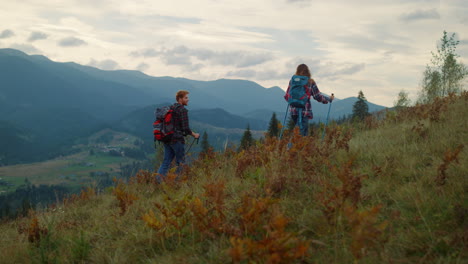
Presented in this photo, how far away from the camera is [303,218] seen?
142 inches

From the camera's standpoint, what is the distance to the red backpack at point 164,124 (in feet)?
25.4

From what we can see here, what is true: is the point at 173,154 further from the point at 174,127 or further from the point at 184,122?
the point at 184,122

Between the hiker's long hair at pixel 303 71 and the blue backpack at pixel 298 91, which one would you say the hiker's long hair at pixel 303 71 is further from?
the blue backpack at pixel 298 91

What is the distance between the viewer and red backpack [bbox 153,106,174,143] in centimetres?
773

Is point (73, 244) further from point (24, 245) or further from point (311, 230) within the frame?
point (311, 230)

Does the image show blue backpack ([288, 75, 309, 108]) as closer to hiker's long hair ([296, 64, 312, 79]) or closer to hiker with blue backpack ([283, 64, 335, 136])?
hiker with blue backpack ([283, 64, 335, 136])

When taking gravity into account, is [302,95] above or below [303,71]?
below

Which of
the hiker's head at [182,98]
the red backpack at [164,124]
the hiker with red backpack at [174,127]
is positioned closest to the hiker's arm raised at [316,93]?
the hiker with red backpack at [174,127]

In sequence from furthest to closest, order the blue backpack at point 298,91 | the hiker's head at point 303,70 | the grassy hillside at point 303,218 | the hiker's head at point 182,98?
the hiker's head at point 182,98 < the hiker's head at point 303,70 < the blue backpack at point 298,91 < the grassy hillside at point 303,218

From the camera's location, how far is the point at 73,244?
426 cm

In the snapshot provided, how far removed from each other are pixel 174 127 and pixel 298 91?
10.5 feet

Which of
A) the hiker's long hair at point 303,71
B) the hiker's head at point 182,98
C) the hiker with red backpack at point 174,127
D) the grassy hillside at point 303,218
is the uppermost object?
the hiker's long hair at point 303,71

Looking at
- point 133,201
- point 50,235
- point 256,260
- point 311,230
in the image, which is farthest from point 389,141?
point 50,235

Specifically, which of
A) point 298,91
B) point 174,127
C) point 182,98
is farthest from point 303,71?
point 174,127
